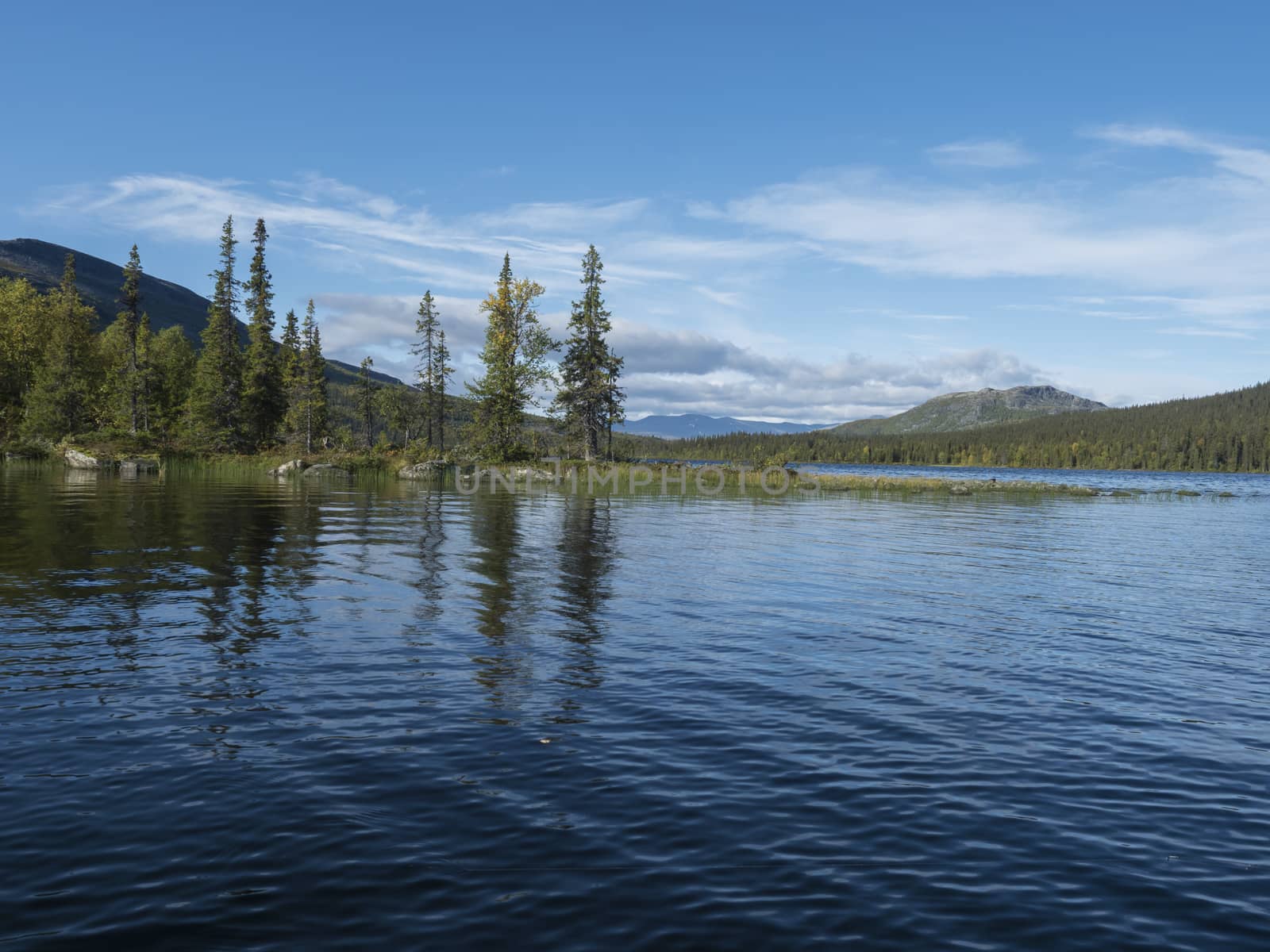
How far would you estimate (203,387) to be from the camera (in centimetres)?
8456

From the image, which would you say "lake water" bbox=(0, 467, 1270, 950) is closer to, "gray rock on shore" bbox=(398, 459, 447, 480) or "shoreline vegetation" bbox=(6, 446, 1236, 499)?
"shoreline vegetation" bbox=(6, 446, 1236, 499)

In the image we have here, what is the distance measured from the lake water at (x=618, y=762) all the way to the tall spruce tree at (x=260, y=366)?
72.4 m

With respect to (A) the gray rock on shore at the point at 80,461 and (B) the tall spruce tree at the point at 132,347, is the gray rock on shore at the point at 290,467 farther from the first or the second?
(B) the tall spruce tree at the point at 132,347

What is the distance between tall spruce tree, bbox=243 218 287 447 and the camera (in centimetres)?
8712

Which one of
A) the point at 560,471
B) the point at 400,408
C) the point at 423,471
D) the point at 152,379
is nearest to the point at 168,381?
the point at 152,379

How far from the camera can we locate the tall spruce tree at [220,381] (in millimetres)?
83500

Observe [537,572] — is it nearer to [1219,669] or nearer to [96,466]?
[1219,669]

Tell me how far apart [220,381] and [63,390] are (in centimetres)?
1489

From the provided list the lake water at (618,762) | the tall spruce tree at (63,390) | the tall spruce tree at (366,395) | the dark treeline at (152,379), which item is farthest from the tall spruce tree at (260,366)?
the lake water at (618,762)

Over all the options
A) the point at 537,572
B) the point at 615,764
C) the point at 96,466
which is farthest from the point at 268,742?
the point at 96,466

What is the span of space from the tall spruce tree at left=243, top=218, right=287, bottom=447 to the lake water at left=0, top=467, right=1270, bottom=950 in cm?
7239

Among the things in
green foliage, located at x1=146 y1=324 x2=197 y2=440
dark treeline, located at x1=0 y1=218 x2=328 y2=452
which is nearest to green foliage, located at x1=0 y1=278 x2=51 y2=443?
dark treeline, located at x1=0 y1=218 x2=328 y2=452

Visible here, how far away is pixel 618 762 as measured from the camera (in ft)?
28.5

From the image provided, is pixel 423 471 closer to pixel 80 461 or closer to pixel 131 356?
pixel 80 461
